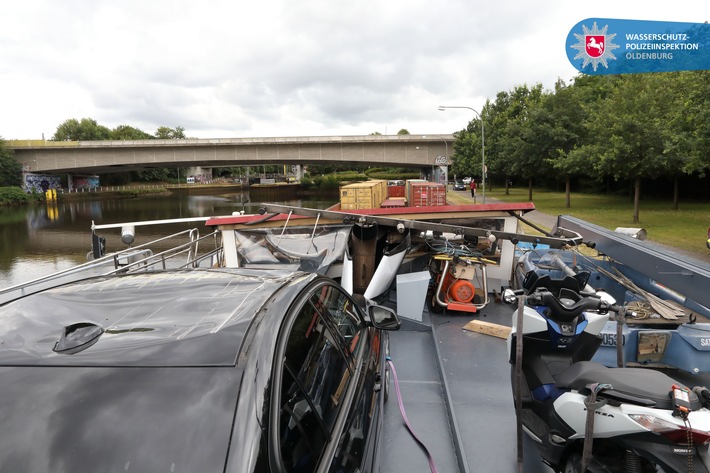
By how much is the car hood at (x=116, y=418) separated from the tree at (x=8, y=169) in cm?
5606

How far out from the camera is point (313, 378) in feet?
6.75

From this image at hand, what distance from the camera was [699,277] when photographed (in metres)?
4.22

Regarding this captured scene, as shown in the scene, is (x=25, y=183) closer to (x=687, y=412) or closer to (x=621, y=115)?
(x=621, y=115)

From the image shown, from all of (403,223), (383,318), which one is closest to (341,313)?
(383,318)

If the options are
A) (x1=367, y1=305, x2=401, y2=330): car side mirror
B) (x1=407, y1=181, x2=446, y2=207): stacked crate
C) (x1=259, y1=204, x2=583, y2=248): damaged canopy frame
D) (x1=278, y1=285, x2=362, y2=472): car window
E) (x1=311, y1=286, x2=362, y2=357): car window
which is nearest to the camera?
(x1=278, y1=285, x2=362, y2=472): car window

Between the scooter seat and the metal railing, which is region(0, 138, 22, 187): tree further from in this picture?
the scooter seat

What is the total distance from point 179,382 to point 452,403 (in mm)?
3200

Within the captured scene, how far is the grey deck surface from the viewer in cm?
341

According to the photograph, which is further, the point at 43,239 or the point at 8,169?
the point at 8,169

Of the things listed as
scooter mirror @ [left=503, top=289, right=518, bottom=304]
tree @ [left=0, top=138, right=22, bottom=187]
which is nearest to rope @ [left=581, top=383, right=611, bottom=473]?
scooter mirror @ [left=503, top=289, right=518, bottom=304]

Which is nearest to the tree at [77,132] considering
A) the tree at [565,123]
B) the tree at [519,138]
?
the tree at [519,138]

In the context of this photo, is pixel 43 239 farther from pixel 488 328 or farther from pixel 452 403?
pixel 452 403

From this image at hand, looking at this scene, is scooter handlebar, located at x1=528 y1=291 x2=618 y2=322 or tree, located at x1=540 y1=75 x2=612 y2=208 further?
tree, located at x1=540 y1=75 x2=612 y2=208


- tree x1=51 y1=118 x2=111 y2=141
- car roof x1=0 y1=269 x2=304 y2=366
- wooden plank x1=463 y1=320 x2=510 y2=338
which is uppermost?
tree x1=51 y1=118 x2=111 y2=141
